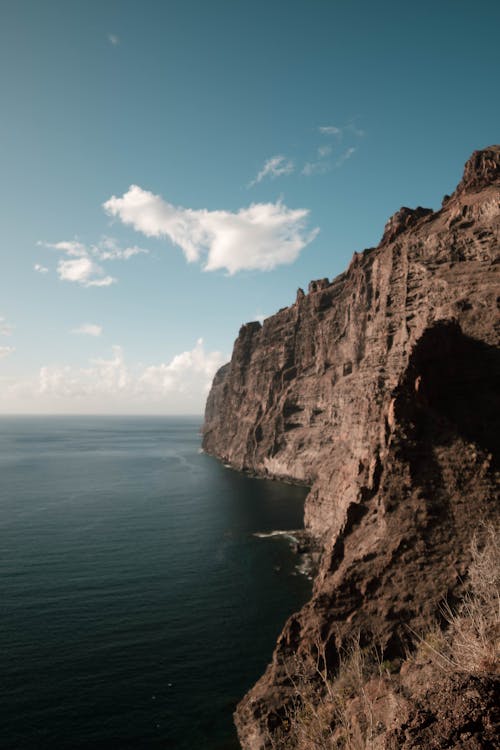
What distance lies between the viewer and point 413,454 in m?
37.8

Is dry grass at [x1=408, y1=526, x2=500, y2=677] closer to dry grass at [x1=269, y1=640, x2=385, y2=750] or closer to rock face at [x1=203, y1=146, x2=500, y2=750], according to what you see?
rock face at [x1=203, y1=146, x2=500, y2=750]

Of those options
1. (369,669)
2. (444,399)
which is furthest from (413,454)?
(369,669)

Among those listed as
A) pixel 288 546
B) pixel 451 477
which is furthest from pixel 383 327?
pixel 288 546

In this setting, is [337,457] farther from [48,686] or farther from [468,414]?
[48,686]

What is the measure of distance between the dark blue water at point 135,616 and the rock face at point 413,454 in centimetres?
755

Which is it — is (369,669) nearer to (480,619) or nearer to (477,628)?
(477,628)

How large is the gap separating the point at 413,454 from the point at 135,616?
36.5 metres

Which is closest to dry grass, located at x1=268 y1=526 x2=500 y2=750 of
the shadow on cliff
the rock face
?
the rock face

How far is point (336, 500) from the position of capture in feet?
215

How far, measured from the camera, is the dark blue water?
106 feet

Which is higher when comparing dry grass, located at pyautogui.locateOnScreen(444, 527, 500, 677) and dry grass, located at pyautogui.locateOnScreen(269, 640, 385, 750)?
dry grass, located at pyautogui.locateOnScreen(444, 527, 500, 677)

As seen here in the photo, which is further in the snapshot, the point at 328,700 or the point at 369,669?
the point at 369,669

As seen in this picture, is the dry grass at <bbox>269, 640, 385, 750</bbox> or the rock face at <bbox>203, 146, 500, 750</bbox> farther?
the rock face at <bbox>203, 146, 500, 750</bbox>

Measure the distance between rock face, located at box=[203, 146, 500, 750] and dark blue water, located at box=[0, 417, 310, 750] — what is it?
7.55 metres
